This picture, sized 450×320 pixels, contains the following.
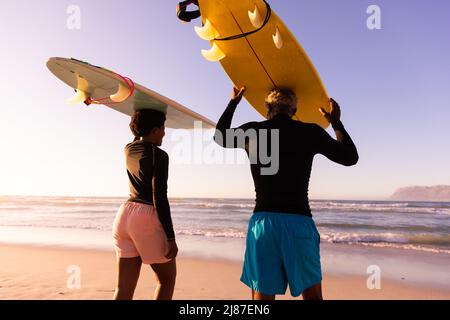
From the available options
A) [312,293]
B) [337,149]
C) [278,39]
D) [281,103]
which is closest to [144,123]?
[281,103]

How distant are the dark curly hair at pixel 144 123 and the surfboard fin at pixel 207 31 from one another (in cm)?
70

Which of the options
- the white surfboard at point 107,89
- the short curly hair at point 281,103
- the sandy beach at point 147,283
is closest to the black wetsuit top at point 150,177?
the white surfboard at point 107,89

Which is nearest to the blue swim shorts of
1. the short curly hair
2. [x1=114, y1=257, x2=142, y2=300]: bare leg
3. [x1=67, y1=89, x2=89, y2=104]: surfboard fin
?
the short curly hair

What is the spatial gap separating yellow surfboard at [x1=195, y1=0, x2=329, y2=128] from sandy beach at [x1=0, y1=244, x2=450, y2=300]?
113 inches

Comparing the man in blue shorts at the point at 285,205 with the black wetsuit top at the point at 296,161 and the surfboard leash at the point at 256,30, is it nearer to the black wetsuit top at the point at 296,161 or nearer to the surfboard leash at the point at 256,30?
the black wetsuit top at the point at 296,161

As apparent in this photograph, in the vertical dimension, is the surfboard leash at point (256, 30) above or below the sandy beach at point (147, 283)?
above

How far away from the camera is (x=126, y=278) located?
2223mm

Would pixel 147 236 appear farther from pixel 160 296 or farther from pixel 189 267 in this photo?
pixel 189 267

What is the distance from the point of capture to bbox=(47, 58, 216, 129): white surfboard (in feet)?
8.25

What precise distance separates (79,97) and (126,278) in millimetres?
1628

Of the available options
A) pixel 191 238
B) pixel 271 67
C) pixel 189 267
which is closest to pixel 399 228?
pixel 191 238

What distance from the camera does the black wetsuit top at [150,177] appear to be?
2.21m

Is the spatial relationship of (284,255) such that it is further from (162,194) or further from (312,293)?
(162,194)
